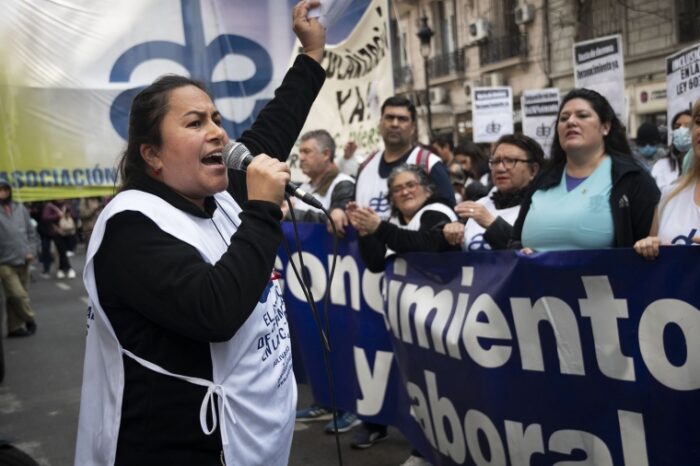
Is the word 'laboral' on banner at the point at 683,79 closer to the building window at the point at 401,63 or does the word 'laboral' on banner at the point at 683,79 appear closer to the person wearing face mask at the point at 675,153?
the person wearing face mask at the point at 675,153

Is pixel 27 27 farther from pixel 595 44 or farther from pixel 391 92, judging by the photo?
pixel 595 44

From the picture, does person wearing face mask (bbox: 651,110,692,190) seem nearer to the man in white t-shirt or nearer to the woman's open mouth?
the man in white t-shirt

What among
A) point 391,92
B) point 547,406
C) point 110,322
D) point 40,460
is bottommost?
point 40,460

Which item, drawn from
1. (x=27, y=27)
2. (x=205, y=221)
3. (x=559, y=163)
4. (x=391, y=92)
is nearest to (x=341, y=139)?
(x=391, y=92)

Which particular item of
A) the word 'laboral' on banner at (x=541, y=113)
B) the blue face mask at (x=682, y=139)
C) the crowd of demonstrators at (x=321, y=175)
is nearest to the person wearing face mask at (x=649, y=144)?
the word 'laboral' on banner at (x=541, y=113)

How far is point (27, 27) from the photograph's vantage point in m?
5.32

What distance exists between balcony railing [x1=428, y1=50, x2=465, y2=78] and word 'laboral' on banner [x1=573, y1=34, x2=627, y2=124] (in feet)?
76.0

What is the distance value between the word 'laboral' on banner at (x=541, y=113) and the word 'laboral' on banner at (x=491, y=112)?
1.87 m

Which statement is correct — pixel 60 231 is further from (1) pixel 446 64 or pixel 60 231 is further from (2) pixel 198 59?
(1) pixel 446 64

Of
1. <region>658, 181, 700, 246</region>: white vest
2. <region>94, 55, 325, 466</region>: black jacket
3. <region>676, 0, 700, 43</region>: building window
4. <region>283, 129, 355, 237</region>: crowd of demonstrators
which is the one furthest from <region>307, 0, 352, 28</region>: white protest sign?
<region>676, 0, 700, 43</region>: building window

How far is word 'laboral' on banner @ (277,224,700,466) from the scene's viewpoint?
2.91 meters

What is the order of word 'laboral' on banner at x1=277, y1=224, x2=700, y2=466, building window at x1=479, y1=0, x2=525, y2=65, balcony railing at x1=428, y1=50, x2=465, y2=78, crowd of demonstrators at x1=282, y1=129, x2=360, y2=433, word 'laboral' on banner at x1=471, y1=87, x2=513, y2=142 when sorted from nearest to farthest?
1. word 'laboral' on banner at x1=277, y1=224, x2=700, y2=466
2. crowd of demonstrators at x1=282, y1=129, x2=360, y2=433
3. word 'laboral' on banner at x1=471, y1=87, x2=513, y2=142
4. building window at x1=479, y1=0, x2=525, y2=65
5. balcony railing at x1=428, y1=50, x2=465, y2=78

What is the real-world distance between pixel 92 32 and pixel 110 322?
4.19 m

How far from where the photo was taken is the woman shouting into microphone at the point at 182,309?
5.55 ft
